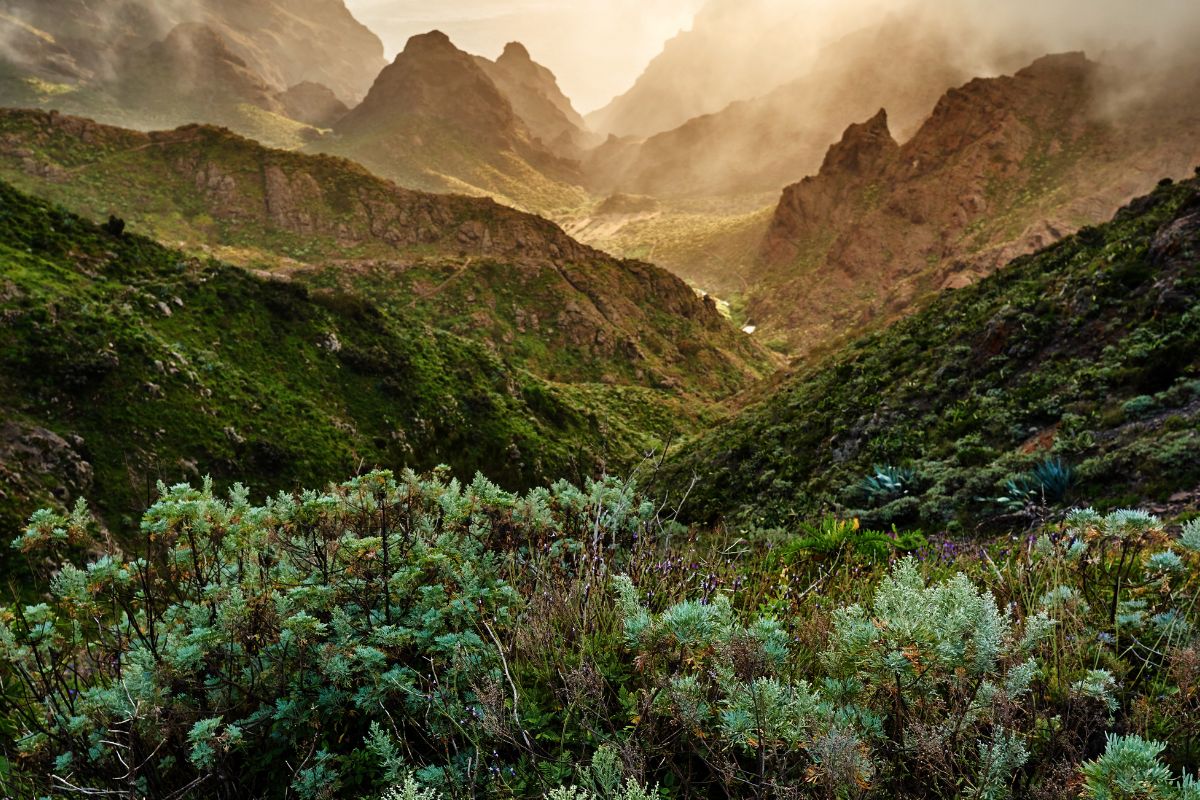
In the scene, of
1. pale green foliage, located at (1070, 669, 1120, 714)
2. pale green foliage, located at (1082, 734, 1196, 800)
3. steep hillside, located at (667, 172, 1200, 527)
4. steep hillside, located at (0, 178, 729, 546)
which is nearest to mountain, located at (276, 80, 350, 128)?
steep hillside, located at (0, 178, 729, 546)

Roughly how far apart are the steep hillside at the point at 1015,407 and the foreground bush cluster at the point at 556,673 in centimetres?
581

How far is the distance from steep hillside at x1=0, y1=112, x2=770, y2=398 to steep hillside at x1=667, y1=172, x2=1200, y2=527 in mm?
26693

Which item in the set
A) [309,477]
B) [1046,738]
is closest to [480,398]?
[309,477]

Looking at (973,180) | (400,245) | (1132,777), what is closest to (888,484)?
(1132,777)

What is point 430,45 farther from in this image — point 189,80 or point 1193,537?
point 1193,537

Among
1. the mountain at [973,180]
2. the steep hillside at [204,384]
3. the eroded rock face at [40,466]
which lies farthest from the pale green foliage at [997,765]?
the mountain at [973,180]

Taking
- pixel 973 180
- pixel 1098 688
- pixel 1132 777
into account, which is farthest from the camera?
pixel 973 180

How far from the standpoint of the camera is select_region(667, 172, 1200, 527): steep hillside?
8594 millimetres

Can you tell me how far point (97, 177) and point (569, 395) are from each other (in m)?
47.8

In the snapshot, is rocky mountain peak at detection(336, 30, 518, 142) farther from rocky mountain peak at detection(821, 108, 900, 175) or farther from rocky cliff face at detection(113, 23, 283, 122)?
rocky mountain peak at detection(821, 108, 900, 175)

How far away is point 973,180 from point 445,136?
137396mm

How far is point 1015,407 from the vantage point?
39.5ft

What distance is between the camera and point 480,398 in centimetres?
2231

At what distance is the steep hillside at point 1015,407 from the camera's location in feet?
28.2
